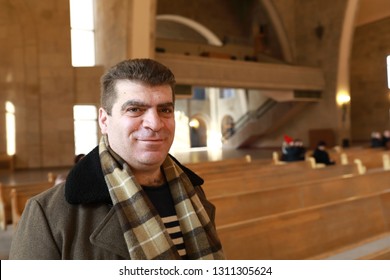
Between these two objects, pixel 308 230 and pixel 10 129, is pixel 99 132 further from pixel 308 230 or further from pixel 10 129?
pixel 308 230

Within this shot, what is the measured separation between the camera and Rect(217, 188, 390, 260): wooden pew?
74.9 inches

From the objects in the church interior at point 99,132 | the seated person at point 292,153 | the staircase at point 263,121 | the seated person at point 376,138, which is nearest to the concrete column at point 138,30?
the church interior at point 99,132

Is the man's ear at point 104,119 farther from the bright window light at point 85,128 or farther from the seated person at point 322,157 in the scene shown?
the seated person at point 322,157

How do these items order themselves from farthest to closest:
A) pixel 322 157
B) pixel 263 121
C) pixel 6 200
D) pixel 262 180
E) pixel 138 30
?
1. pixel 263 121
2. pixel 322 157
3. pixel 262 180
4. pixel 6 200
5. pixel 138 30

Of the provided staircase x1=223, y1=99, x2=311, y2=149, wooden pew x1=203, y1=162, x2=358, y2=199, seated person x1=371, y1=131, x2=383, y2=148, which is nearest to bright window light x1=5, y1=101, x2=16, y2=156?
wooden pew x1=203, y1=162, x2=358, y2=199

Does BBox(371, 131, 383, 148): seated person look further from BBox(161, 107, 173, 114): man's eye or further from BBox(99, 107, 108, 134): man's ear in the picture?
BBox(99, 107, 108, 134): man's ear

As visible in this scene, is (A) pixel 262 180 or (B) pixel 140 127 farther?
(A) pixel 262 180

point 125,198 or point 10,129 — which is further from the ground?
point 10,129

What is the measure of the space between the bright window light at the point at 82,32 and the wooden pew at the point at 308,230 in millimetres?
1221

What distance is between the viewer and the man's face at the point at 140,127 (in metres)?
1.06

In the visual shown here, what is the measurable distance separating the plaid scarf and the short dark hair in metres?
0.14

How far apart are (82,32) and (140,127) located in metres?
1.21

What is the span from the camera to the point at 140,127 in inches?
42.2

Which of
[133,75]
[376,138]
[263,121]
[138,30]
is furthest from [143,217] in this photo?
[263,121]
